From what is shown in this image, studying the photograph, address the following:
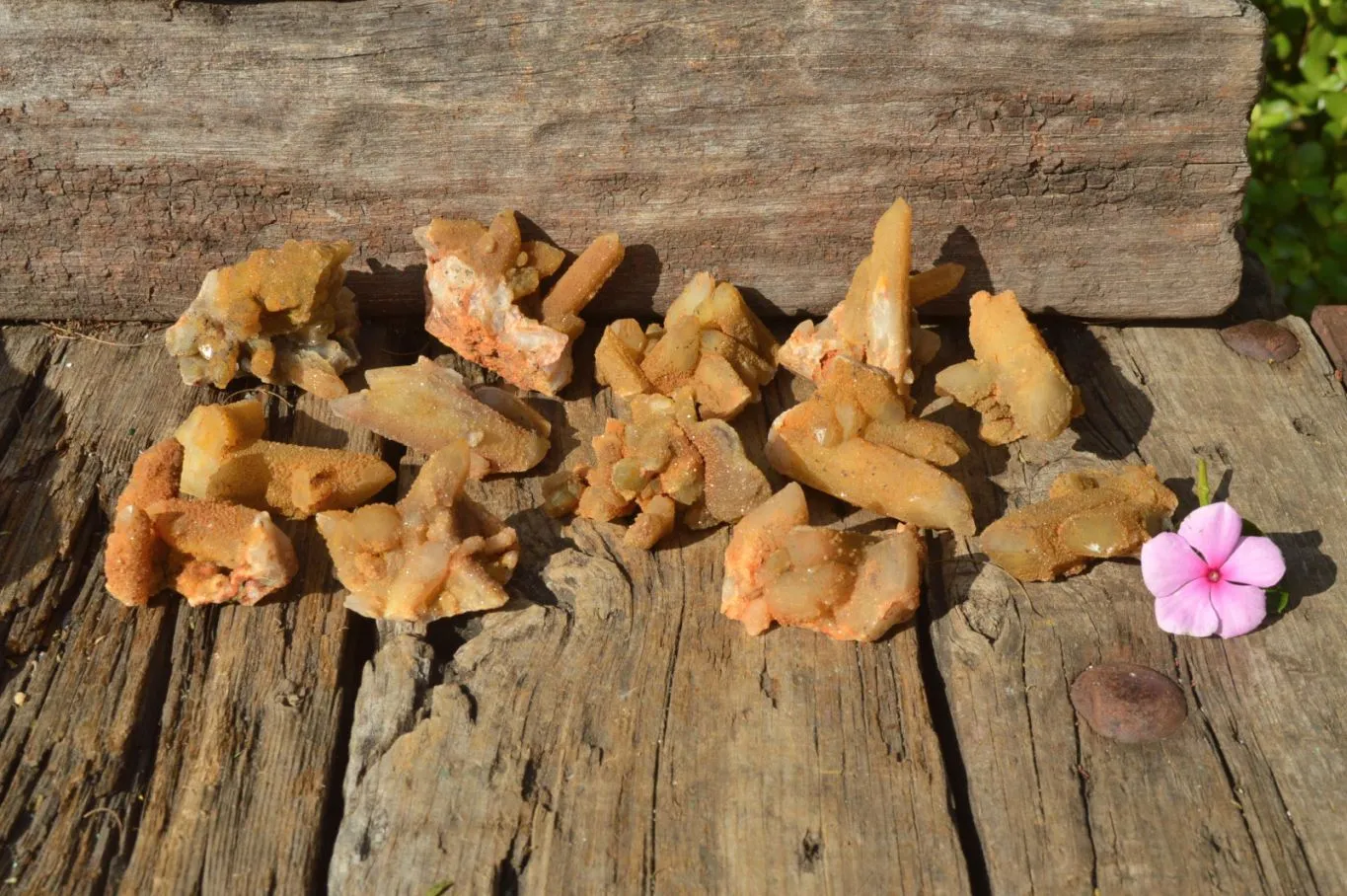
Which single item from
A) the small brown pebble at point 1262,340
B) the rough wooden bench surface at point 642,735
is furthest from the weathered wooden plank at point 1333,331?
the rough wooden bench surface at point 642,735

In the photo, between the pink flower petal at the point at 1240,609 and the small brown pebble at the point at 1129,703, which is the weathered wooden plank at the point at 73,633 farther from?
the pink flower petal at the point at 1240,609

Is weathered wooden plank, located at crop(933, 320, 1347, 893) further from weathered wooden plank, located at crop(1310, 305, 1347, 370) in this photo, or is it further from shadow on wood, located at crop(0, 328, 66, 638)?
shadow on wood, located at crop(0, 328, 66, 638)

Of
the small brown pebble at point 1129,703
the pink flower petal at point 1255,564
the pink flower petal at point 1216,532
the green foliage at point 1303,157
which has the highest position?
the pink flower petal at point 1216,532

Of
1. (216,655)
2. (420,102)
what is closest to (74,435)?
(216,655)

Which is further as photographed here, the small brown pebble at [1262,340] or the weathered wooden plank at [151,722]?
the small brown pebble at [1262,340]

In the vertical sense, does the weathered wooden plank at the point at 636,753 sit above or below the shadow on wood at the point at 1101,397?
above

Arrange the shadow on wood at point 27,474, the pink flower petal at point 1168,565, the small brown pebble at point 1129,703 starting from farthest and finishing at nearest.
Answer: the shadow on wood at point 27,474 < the pink flower petal at point 1168,565 < the small brown pebble at point 1129,703
